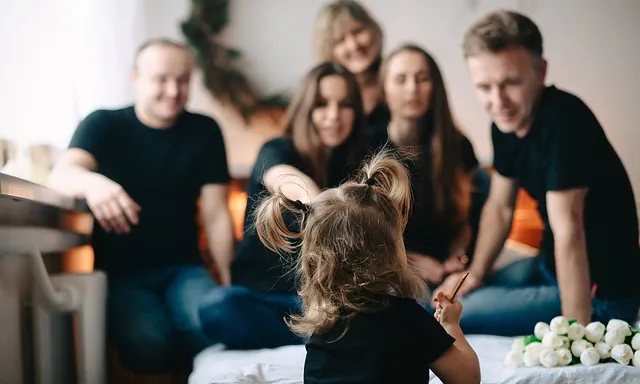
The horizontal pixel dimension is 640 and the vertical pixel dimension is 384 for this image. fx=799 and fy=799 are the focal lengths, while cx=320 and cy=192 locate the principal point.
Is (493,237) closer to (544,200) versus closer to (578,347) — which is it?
(544,200)

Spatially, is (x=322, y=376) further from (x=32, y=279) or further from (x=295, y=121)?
(x=295, y=121)

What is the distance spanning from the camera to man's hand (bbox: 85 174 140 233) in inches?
88.8

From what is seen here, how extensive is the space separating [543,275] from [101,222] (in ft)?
4.27

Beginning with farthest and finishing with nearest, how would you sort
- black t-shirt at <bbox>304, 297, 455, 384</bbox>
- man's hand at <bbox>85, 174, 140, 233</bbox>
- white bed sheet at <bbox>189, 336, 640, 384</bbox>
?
1. man's hand at <bbox>85, 174, 140, 233</bbox>
2. white bed sheet at <bbox>189, 336, 640, 384</bbox>
3. black t-shirt at <bbox>304, 297, 455, 384</bbox>

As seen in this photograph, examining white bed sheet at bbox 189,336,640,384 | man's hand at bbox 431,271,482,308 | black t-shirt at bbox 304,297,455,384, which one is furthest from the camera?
man's hand at bbox 431,271,482,308

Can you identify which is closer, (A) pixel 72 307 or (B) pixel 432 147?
(A) pixel 72 307

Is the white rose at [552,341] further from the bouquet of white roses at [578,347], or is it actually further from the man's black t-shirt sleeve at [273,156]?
the man's black t-shirt sleeve at [273,156]

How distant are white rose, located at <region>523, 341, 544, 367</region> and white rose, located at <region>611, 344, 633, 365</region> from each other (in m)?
0.16

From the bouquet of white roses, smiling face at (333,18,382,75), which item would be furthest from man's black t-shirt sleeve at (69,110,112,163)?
the bouquet of white roses

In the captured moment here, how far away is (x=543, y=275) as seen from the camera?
7.76 ft

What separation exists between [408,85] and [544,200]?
20.8 inches

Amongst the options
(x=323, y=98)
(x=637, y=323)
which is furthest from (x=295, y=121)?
(x=637, y=323)

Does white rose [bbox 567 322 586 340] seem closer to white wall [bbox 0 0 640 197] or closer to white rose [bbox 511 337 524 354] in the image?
white rose [bbox 511 337 524 354]

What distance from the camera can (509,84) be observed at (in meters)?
2.37
